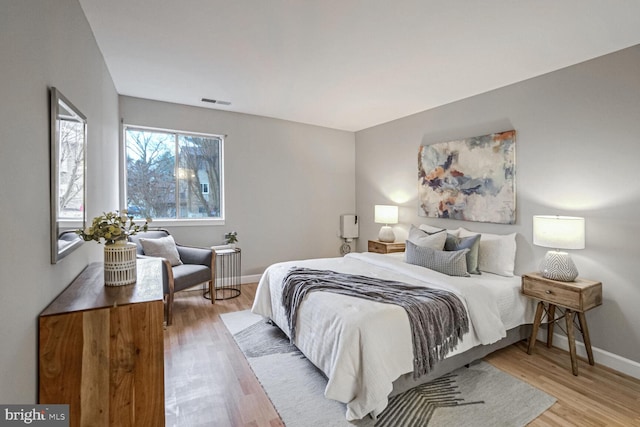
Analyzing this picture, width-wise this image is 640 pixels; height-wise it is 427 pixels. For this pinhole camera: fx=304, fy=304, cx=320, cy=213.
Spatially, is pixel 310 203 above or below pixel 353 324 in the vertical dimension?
above

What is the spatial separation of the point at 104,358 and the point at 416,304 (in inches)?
71.6

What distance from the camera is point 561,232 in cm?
250

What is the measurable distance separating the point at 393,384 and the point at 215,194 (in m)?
3.55

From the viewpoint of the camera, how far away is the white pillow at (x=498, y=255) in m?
3.05

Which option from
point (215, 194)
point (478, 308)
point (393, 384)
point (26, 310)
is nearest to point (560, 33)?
point (478, 308)

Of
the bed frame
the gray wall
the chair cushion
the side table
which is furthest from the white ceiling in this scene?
the bed frame

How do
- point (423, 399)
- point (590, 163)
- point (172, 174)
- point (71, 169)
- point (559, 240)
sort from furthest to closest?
point (172, 174) < point (590, 163) < point (559, 240) < point (423, 399) < point (71, 169)

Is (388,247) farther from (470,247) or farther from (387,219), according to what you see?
(470,247)

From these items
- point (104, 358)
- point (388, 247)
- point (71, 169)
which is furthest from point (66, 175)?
point (388, 247)

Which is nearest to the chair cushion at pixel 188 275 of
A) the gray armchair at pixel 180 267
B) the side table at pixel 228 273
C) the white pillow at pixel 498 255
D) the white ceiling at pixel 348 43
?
the gray armchair at pixel 180 267

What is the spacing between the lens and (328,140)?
5.41 meters

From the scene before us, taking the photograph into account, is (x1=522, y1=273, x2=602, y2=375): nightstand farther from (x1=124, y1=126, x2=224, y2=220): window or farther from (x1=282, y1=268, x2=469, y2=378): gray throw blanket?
(x1=124, y1=126, x2=224, y2=220): window

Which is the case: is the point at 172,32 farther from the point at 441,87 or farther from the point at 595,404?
the point at 595,404

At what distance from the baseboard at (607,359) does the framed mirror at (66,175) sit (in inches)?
153
